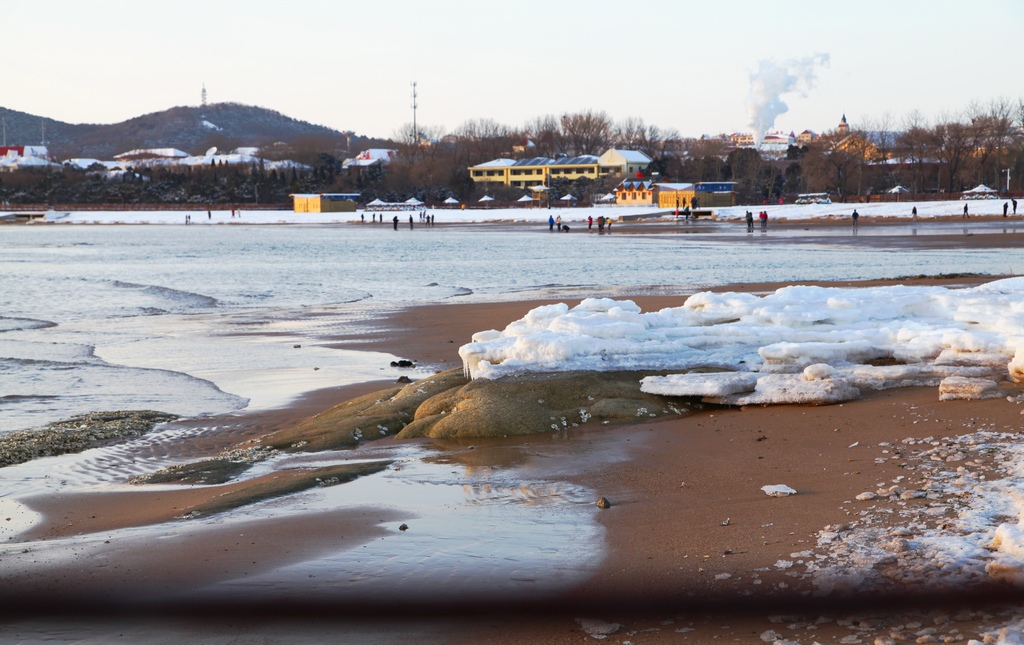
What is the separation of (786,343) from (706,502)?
384cm

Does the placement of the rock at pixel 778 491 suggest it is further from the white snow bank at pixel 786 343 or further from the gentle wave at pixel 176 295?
the gentle wave at pixel 176 295

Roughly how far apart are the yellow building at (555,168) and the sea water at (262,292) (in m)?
85.7

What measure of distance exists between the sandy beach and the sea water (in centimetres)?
530

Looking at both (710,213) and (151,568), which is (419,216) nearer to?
(710,213)

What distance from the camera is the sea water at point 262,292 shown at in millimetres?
12539

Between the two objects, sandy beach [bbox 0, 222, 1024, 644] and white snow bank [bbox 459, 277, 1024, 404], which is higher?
white snow bank [bbox 459, 277, 1024, 404]

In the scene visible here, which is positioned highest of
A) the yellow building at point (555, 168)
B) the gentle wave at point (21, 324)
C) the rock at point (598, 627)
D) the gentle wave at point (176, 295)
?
the yellow building at point (555, 168)

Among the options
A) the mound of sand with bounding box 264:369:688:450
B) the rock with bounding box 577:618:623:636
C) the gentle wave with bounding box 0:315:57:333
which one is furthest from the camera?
the gentle wave with bounding box 0:315:57:333

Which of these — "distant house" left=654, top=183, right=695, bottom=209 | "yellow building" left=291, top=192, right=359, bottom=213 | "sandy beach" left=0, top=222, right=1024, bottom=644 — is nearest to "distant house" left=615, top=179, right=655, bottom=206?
"distant house" left=654, top=183, right=695, bottom=209

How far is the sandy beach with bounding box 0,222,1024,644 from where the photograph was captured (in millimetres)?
4039

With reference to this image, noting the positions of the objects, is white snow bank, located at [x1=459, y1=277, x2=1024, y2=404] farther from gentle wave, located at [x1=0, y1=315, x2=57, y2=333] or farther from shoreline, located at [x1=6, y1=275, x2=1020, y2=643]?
gentle wave, located at [x1=0, y1=315, x2=57, y2=333]

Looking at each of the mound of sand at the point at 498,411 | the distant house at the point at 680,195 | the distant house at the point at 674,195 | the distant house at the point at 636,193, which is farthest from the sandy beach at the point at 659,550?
the distant house at the point at 636,193

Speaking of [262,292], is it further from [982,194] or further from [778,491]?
[982,194]

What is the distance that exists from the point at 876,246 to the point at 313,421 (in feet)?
127
